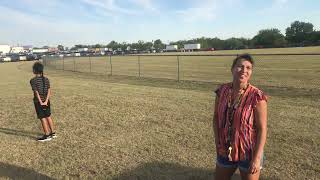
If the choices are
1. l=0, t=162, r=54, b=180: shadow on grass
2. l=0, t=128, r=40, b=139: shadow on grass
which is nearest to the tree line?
l=0, t=128, r=40, b=139: shadow on grass

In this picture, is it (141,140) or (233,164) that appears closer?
(233,164)

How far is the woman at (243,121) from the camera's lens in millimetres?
3086

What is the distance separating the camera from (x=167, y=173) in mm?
5668

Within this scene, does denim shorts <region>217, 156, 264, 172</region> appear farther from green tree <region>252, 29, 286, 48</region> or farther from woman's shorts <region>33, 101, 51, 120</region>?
green tree <region>252, 29, 286, 48</region>

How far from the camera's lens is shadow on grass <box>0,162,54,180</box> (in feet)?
18.9

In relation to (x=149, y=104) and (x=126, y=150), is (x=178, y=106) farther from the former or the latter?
(x=126, y=150)

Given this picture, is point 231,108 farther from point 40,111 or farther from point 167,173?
point 40,111

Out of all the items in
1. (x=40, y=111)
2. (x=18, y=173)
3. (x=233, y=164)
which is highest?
(x=233, y=164)

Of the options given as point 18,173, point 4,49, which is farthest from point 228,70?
point 4,49

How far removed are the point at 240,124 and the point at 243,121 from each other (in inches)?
1.3

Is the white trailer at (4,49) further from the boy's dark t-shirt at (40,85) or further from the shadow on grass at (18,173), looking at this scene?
the shadow on grass at (18,173)

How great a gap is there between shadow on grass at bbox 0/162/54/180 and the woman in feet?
10.9

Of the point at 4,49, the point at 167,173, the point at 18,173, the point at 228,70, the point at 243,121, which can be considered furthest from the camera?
the point at 4,49

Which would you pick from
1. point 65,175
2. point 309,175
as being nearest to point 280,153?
point 309,175
